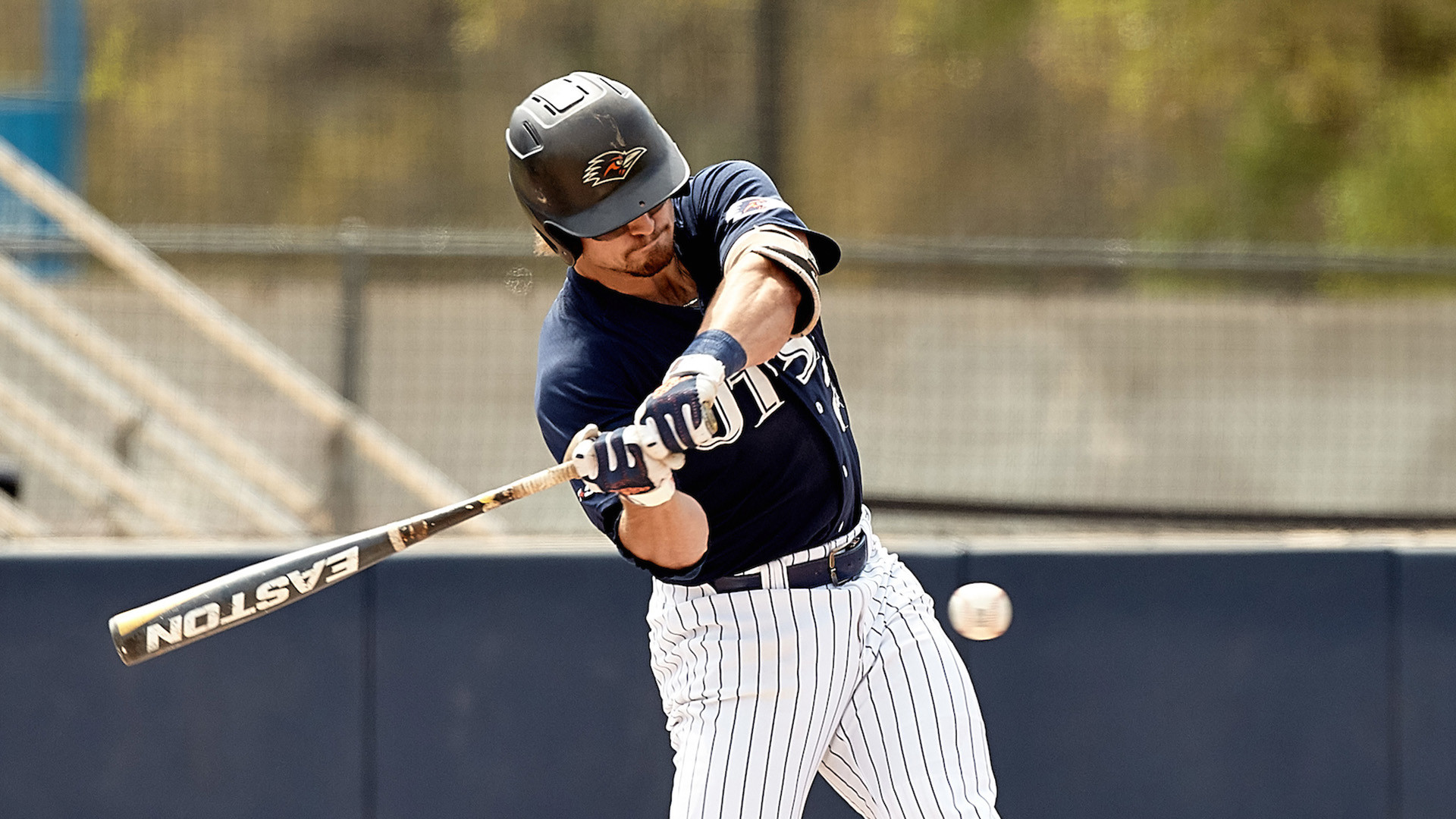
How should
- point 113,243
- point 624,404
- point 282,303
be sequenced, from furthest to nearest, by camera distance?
point 282,303 < point 113,243 < point 624,404

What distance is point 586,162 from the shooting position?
7.96 feet

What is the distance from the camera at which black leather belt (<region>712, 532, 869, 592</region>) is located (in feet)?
8.59

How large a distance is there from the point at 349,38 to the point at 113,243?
6.51 metres

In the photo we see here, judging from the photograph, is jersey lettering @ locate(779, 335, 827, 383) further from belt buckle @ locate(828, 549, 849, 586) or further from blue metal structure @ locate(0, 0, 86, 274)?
blue metal structure @ locate(0, 0, 86, 274)

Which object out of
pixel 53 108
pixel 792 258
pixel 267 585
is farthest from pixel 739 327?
pixel 53 108

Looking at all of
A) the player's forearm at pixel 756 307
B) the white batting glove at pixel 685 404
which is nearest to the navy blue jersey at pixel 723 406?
the player's forearm at pixel 756 307

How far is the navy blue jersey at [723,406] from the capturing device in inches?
99.9

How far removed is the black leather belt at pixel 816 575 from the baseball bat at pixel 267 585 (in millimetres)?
347

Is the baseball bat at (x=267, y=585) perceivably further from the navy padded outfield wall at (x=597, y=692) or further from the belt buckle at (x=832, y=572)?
the navy padded outfield wall at (x=597, y=692)

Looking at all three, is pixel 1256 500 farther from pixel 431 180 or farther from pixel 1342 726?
pixel 431 180

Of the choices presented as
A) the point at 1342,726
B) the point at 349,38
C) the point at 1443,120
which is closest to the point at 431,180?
the point at 349,38

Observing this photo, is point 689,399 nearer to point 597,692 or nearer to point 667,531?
point 667,531

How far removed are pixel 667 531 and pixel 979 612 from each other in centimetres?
120

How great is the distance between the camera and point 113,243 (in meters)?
5.74
